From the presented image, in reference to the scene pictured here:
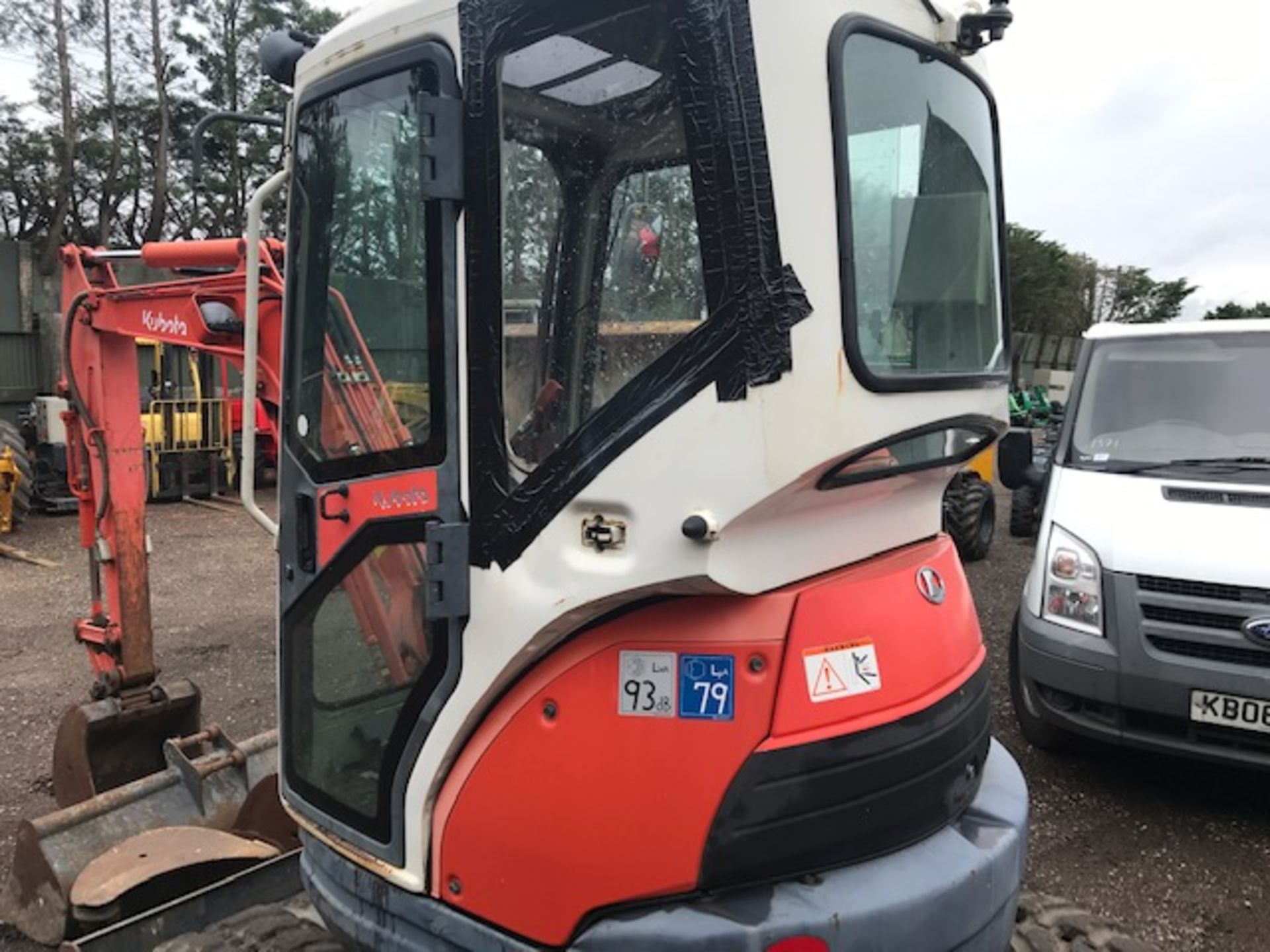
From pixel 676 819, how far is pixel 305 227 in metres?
1.47

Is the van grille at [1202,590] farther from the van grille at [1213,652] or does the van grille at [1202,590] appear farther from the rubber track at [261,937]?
the rubber track at [261,937]

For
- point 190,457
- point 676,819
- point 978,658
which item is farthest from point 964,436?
point 190,457

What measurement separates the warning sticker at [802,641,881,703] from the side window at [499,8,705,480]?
0.57 metres

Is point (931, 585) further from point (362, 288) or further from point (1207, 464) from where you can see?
point (1207, 464)

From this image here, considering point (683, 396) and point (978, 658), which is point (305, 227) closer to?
point (683, 396)

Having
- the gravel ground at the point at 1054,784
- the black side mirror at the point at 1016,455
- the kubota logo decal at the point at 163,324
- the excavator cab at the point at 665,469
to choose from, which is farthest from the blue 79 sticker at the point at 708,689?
the black side mirror at the point at 1016,455

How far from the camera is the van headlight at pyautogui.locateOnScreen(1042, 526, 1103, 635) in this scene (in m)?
4.09

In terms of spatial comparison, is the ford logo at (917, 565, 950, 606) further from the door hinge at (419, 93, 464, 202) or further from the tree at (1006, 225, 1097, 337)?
the tree at (1006, 225, 1097, 337)

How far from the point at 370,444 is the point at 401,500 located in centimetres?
19

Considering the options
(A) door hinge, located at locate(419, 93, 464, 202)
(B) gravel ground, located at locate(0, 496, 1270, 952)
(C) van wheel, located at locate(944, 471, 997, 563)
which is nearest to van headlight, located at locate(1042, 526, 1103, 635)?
(B) gravel ground, located at locate(0, 496, 1270, 952)

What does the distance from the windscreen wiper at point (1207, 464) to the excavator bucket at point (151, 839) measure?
3.90 m

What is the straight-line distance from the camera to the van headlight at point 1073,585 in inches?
161

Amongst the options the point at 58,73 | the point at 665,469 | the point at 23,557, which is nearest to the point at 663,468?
the point at 665,469

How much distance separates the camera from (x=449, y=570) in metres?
1.78
